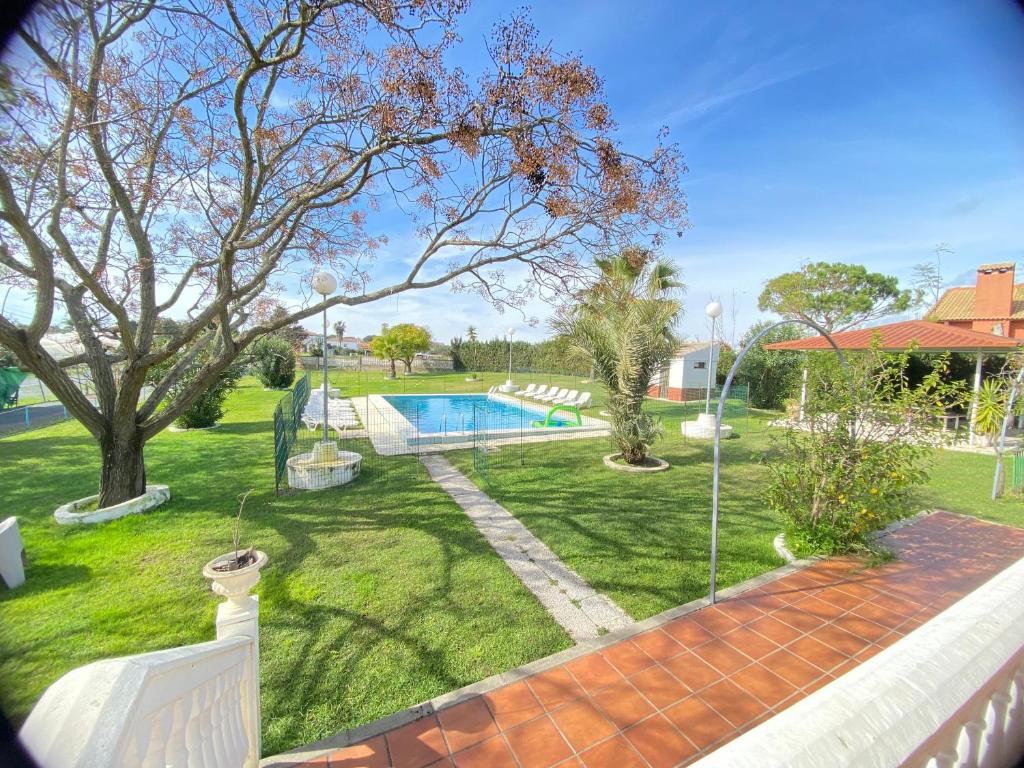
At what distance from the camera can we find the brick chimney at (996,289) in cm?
1526

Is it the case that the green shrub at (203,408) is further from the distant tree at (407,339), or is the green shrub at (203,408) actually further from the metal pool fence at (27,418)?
the distant tree at (407,339)

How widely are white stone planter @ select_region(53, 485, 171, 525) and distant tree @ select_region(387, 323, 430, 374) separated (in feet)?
87.2

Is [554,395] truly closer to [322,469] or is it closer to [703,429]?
[703,429]

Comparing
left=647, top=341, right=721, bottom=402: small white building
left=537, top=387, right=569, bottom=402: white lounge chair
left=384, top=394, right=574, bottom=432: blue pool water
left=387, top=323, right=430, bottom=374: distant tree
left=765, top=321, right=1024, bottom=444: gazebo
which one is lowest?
left=384, top=394, right=574, bottom=432: blue pool water

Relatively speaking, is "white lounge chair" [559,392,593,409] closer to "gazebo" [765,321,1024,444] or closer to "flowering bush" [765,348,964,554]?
"gazebo" [765,321,1024,444]

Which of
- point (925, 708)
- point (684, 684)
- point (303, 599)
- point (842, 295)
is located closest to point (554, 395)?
point (303, 599)

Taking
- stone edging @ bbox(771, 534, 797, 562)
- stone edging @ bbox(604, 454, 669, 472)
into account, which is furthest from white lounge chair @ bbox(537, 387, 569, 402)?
stone edging @ bbox(771, 534, 797, 562)

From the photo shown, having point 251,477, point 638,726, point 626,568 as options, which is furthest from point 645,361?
point 251,477

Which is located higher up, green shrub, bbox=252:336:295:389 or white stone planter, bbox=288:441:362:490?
green shrub, bbox=252:336:295:389

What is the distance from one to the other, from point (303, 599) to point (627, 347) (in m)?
6.66

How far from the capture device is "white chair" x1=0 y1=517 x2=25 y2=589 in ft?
12.7

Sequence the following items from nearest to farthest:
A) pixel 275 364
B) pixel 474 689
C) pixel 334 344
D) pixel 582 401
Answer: pixel 474 689 < pixel 582 401 < pixel 275 364 < pixel 334 344

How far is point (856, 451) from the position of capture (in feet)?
14.2

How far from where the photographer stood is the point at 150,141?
5.14m
